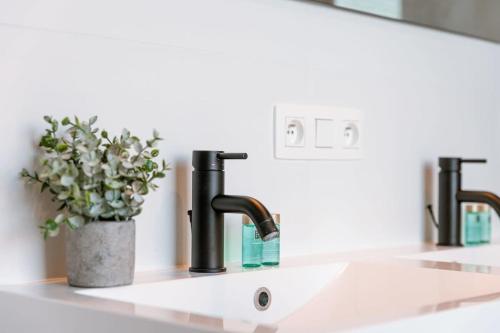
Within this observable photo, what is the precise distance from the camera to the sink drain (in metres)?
1.15

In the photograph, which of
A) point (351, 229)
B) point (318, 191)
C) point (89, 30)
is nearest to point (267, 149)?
point (318, 191)

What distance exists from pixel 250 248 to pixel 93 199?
1.04 ft

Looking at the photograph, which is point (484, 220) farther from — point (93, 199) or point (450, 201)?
point (93, 199)

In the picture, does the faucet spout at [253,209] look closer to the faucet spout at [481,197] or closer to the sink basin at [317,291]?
the sink basin at [317,291]

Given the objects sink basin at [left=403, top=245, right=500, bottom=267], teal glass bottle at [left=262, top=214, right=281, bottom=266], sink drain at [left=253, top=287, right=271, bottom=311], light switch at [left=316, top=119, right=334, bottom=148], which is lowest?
sink drain at [left=253, top=287, right=271, bottom=311]

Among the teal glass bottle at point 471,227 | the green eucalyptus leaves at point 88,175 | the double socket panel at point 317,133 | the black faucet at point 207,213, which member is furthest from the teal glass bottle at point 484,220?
the green eucalyptus leaves at point 88,175

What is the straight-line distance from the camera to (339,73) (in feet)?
4.89

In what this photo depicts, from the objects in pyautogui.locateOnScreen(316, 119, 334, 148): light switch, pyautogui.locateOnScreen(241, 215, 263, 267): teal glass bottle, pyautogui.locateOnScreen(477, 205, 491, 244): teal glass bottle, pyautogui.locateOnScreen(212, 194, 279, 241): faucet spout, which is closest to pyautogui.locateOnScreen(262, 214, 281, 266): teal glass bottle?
pyautogui.locateOnScreen(241, 215, 263, 267): teal glass bottle

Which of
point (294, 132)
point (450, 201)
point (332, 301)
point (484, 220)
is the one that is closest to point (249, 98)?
point (294, 132)

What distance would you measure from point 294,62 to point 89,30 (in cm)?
41

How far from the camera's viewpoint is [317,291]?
126 centimetres

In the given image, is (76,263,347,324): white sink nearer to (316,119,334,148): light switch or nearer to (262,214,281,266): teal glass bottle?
(262,214,281,266): teal glass bottle

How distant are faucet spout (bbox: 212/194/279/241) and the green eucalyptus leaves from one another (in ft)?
0.40

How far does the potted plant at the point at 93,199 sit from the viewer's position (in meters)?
0.98
